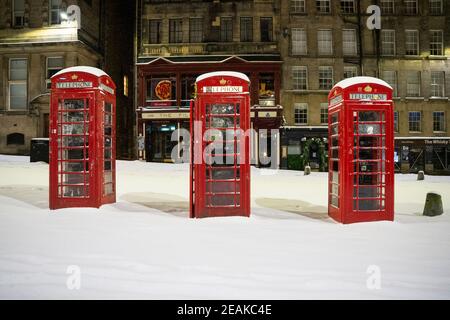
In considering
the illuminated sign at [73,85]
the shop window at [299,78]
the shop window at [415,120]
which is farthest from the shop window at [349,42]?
the illuminated sign at [73,85]

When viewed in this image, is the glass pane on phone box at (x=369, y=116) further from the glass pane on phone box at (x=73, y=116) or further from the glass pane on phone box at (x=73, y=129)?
the glass pane on phone box at (x=73, y=116)

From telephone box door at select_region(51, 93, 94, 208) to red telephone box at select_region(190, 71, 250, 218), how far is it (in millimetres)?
2349

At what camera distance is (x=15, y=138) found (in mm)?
27062

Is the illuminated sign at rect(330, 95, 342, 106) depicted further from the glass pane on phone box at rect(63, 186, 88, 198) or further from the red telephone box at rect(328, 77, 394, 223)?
the glass pane on phone box at rect(63, 186, 88, 198)

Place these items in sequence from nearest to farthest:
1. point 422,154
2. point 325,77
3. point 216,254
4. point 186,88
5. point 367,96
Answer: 1. point 216,254
2. point 367,96
3. point 186,88
4. point 422,154
5. point 325,77

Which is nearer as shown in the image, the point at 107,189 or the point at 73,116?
the point at 73,116

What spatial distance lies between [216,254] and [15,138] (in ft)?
85.9

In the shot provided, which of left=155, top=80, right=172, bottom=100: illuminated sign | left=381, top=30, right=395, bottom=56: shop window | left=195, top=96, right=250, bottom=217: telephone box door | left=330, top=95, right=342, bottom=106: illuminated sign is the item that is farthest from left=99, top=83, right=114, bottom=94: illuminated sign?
left=381, top=30, right=395, bottom=56: shop window

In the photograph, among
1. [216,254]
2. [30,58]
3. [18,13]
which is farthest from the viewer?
[18,13]

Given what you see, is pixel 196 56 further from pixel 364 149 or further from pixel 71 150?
pixel 364 149

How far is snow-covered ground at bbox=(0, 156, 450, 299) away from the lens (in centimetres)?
399

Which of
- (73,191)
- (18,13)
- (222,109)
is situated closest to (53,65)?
(18,13)

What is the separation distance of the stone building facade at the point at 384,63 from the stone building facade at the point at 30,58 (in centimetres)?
1557
